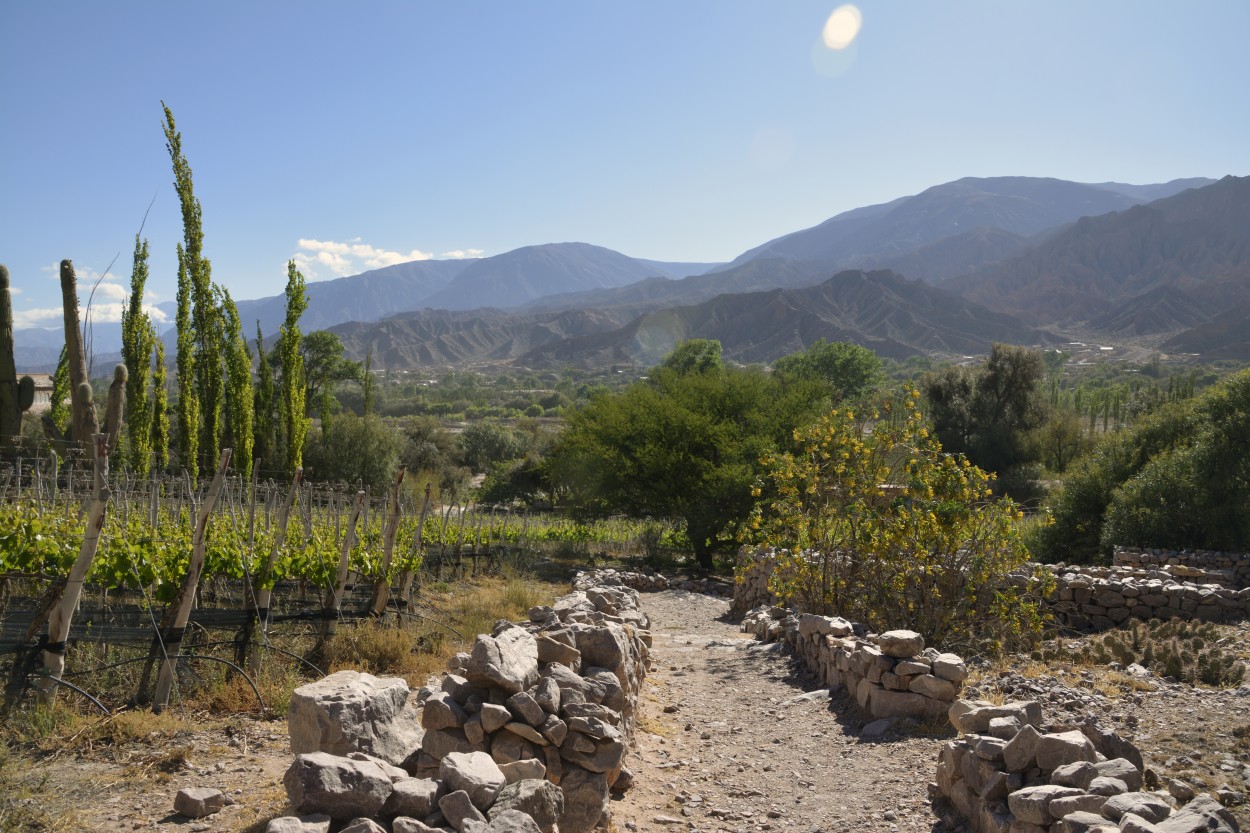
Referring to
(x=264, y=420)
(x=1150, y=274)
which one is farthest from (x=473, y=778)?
(x=1150, y=274)

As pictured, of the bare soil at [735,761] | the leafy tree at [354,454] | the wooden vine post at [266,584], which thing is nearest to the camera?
the bare soil at [735,761]

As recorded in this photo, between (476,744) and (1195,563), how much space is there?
16128 mm

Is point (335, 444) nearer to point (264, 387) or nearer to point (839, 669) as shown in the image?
point (264, 387)

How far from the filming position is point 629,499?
27.3m

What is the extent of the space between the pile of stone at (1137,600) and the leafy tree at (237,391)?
21.4 metres

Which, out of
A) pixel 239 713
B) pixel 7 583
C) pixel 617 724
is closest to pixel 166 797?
pixel 239 713

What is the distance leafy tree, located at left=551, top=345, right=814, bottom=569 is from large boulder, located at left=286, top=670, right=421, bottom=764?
18.7m

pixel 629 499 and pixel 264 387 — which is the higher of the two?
pixel 264 387

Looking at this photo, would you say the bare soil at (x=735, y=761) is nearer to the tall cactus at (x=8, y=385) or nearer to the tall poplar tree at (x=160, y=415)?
the tall cactus at (x=8, y=385)

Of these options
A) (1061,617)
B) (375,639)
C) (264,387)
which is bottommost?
(1061,617)

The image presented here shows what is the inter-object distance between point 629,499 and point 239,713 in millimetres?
20533

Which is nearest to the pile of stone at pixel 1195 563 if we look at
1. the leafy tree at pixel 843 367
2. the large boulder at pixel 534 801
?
the large boulder at pixel 534 801

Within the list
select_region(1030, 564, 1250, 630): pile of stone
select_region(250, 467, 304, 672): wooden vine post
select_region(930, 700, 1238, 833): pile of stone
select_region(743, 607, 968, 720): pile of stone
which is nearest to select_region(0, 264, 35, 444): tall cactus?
select_region(250, 467, 304, 672): wooden vine post

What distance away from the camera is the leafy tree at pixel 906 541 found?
35.9ft
